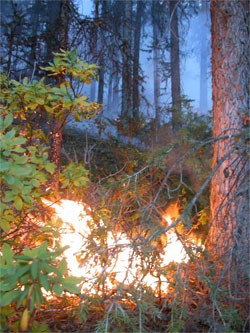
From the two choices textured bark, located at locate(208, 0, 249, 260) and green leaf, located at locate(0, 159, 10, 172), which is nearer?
green leaf, located at locate(0, 159, 10, 172)

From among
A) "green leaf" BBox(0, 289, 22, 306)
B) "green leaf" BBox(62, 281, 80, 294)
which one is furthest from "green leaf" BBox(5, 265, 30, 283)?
"green leaf" BBox(62, 281, 80, 294)

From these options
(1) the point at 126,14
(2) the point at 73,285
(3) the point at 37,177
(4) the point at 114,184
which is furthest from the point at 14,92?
(1) the point at 126,14

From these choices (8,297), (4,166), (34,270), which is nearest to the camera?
(34,270)

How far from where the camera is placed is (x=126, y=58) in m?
5.55

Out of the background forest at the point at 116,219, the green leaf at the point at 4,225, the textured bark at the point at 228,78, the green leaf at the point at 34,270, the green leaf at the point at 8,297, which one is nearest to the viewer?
the green leaf at the point at 34,270

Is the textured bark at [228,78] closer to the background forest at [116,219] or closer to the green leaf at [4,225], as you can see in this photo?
the background forest at [116,219]

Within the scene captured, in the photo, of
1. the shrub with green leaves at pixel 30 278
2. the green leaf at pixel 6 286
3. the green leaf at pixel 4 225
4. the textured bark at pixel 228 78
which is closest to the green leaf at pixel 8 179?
the shrub with green leaves at pixel 30 278

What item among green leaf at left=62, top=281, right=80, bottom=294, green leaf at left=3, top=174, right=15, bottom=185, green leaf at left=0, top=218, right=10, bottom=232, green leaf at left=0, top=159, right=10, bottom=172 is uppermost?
green leaf at left=0, top=159, right=10, bottom=172

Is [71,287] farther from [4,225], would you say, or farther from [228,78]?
[228,78]

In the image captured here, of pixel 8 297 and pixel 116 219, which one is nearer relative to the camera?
pixel 8 297

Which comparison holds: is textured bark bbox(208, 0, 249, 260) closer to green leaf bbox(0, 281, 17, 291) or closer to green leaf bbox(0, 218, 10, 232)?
green leaf bbox(0, 218, 10, 232)

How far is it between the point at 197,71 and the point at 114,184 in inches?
844

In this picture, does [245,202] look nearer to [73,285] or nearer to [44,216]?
A: [73,285]

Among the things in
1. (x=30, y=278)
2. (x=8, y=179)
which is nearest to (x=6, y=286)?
(x=30, y=278)
